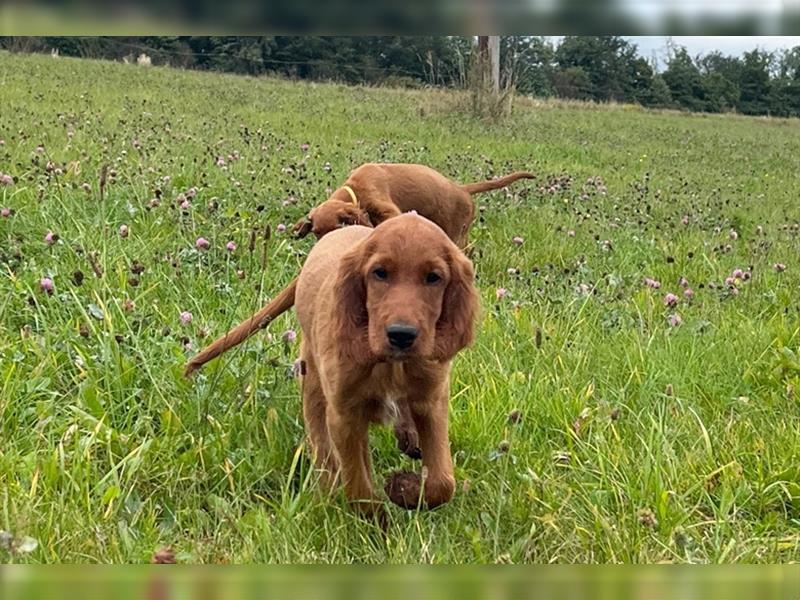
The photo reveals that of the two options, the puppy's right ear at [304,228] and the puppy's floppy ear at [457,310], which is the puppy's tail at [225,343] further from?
the puppy's right ear at [304,228]

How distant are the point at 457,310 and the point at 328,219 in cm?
239

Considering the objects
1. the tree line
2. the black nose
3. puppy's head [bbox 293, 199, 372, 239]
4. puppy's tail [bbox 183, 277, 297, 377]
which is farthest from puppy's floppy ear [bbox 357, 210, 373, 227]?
the tree line

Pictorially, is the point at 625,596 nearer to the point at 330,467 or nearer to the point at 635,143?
the point at 330,467

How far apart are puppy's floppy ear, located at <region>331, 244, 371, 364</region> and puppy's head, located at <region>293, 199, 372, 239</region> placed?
221cm

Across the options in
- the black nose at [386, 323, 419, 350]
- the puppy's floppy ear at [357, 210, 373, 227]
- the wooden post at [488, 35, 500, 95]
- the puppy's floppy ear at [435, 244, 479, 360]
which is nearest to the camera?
the black nose at [386, 323, 419, 350]

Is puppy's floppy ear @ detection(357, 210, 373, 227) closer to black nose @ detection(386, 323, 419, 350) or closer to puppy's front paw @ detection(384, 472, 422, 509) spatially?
puppy's front paw @ detection(384, 472, 422, 509)

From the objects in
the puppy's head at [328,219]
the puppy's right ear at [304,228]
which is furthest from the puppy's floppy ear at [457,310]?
the puppy's right ear at [304,228]

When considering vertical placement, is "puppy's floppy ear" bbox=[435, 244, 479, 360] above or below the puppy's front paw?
above

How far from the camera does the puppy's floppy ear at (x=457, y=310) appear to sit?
225 cm

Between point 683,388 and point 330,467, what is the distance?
1.37 meters

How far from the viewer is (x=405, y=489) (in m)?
2.32

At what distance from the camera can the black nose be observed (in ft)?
6.73
